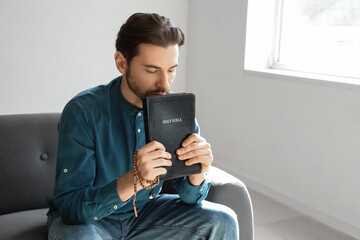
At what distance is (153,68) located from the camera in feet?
4.54

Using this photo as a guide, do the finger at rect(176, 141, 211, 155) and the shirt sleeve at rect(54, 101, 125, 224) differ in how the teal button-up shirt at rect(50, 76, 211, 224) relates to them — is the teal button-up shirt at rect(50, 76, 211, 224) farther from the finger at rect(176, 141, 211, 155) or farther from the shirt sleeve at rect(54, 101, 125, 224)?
the finger at rect(176, 141, 211, 155)

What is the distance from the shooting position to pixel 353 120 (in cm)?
229

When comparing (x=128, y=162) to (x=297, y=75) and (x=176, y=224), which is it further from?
(x=297, y=75)

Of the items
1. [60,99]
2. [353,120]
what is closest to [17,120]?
[60,99]

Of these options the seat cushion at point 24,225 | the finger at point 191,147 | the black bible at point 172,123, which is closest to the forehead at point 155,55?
the black bible at point 172,123

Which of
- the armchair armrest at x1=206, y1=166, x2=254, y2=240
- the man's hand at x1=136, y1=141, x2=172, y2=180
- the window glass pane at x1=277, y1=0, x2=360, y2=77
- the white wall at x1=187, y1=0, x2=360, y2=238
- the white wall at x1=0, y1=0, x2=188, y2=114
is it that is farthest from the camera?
the white wall at x1=0, y1=0, x2=188, y2=114

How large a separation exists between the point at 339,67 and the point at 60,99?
5.94 feet

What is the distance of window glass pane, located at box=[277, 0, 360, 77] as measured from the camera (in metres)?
2.50

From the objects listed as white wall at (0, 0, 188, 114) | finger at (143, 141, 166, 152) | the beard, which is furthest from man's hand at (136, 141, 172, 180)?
white wall at (0, 0, 188, 114)

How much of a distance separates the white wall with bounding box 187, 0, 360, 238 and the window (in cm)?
12

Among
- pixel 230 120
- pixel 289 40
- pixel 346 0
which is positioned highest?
pixel 346 0

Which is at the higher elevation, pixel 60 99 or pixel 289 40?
pixel 289 40

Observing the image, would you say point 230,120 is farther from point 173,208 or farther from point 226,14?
point 173,208

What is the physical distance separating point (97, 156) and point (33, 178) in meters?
0.44
